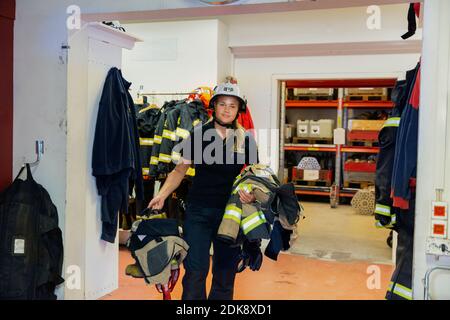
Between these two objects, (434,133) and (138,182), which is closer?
(434,133)

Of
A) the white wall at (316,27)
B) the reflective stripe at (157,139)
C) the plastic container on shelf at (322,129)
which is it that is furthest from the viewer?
the plastic container on shelf at (322,129)

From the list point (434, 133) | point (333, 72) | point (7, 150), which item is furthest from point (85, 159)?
point (333, 72)

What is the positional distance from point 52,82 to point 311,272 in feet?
10.9

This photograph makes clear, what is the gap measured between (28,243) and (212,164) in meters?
1.39

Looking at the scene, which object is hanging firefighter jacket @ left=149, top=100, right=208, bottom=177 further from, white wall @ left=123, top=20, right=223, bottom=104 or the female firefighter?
the female firefighter

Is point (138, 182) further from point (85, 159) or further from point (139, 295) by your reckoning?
point (139, 295)

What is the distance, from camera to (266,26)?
6141mm

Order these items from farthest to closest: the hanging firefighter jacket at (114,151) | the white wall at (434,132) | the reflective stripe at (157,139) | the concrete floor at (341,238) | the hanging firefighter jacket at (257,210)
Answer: the concrete floor at (341,238) < the reflective stripe at (157,139) < the hanging firefighter jacket at (114,151) < the hanging firefighter jacket at (257,210) < the white wall at (434,132)

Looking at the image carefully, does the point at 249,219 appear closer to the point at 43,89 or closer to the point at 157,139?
the point at 43,89

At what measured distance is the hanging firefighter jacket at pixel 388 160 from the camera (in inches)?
119

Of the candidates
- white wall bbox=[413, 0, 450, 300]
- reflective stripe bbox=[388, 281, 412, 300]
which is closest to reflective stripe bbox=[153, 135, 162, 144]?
reflective stripe bbox=[388, 281, 412, 300]

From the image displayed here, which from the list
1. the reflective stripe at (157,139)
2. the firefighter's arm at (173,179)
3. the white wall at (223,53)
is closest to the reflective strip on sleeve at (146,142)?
the reflective stripe at (157,139)

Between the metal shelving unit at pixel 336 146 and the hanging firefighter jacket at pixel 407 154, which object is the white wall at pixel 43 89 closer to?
the hanging firefighter jacket at pixel 407 154

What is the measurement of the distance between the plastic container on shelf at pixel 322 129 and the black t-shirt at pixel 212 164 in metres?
7.70
